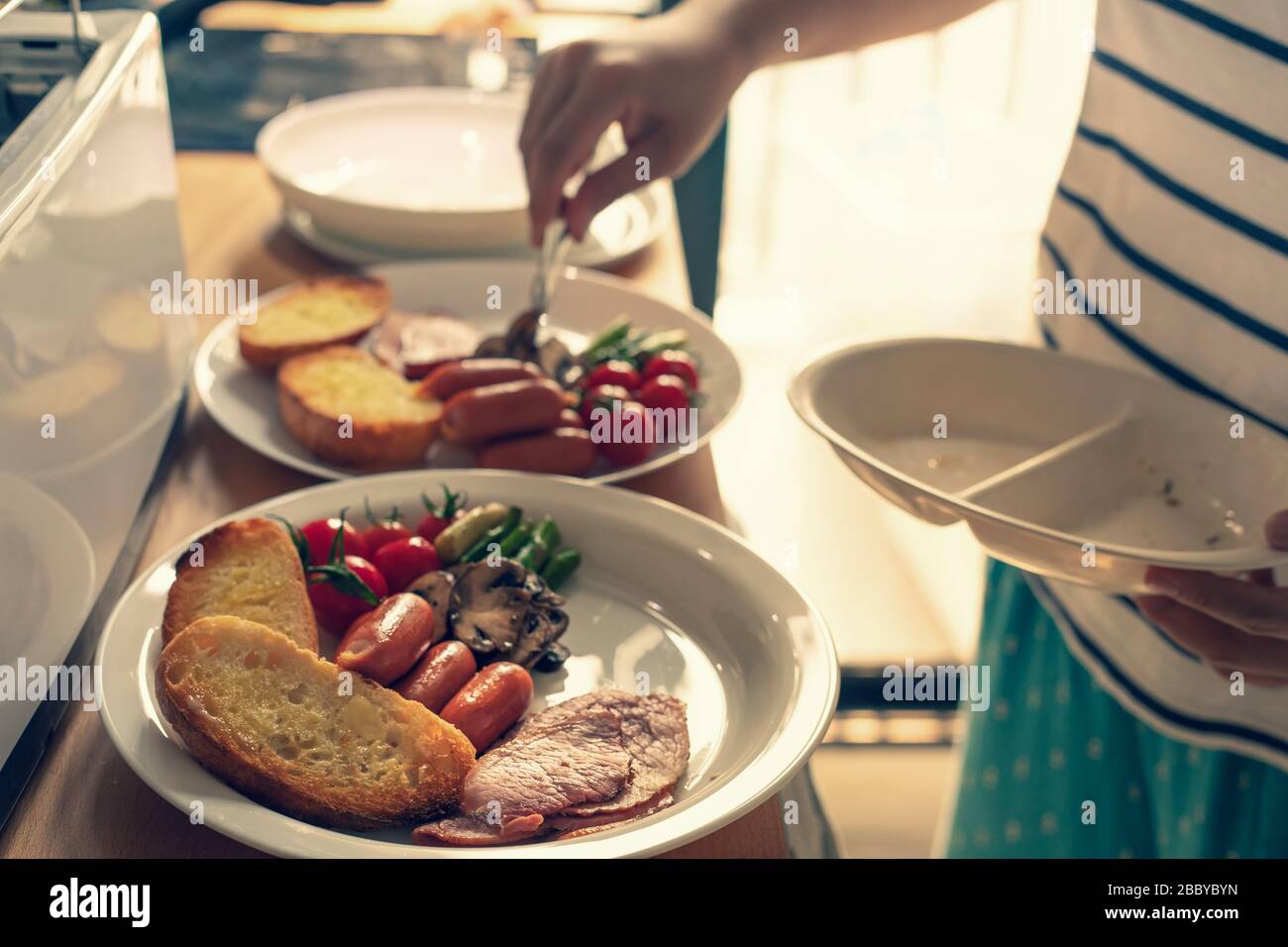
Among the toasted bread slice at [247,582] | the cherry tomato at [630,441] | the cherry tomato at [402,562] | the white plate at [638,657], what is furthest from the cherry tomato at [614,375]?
the toasted bread slice at [247,582]

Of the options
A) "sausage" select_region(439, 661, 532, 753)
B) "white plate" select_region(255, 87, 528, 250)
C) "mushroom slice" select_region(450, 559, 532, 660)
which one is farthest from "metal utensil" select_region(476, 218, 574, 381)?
"sausage" select_region(439, 661, 532, 753)

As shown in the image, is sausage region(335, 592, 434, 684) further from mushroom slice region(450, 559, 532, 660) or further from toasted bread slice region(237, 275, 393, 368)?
toasted bread slice region(237, 275, 393, 368)

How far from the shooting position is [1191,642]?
3.75 ft

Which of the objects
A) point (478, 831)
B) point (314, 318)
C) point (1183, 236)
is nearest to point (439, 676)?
point (478, 831)

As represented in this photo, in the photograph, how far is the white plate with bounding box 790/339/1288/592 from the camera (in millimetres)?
1108

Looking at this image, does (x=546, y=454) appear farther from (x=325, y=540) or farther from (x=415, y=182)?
(x=415, y=182)

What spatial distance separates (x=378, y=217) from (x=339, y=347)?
353 millimetres

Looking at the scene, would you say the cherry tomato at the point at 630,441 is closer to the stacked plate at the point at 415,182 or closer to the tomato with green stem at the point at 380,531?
the tomato with green stem at the point at 380,531

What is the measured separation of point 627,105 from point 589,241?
1.57 feet

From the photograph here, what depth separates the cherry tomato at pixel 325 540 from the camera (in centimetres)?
108

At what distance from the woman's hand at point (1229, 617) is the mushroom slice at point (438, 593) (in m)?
0.57

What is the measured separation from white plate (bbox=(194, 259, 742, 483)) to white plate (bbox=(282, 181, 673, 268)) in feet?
0.23
